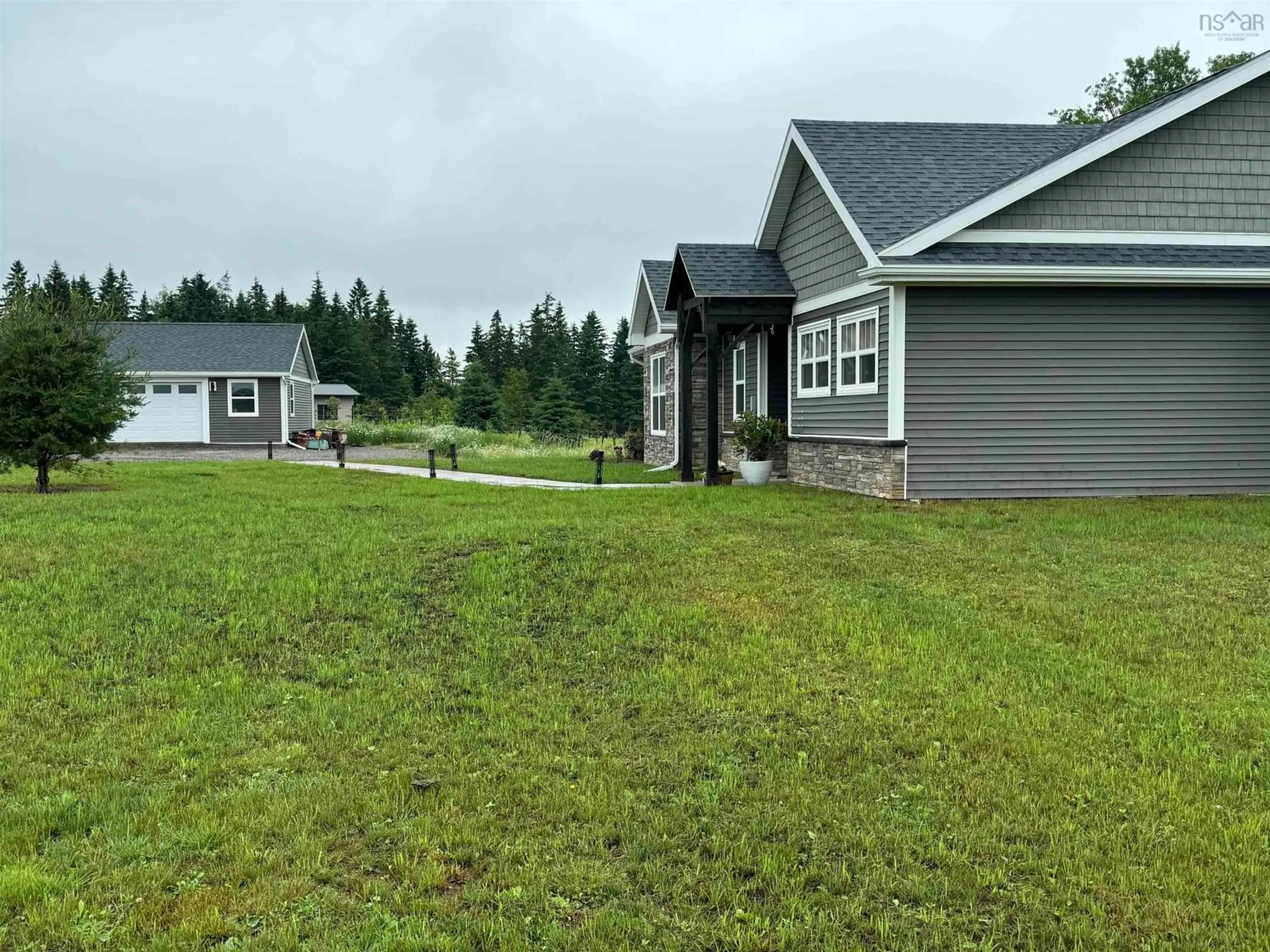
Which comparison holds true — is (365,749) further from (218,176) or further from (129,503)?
(218,176)

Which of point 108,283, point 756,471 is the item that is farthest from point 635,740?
point 108,283

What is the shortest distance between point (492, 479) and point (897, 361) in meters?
8.00

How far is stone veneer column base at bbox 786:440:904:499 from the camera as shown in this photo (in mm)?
12992

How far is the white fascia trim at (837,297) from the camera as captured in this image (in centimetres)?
1339

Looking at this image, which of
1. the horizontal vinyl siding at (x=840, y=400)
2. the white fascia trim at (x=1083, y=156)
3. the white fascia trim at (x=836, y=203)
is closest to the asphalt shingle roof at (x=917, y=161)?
the white fascia trim at (x=836, y=203)

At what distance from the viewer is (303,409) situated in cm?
3884

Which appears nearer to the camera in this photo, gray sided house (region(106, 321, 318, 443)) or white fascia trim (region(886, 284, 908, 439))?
white fascia trim (region(886, 284, 908, 439))

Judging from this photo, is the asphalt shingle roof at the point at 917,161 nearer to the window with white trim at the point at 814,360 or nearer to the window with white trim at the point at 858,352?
the window with white trim at the point at 858,352

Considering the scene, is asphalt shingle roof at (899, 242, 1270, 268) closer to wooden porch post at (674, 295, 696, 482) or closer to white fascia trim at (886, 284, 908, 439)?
white fascia trim at (886, 284, 908, 439)

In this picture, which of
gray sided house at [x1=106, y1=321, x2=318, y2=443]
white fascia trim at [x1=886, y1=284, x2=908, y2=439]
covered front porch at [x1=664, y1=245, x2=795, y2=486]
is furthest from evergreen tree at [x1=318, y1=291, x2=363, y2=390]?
white fascia trim at [x1=886, y1=284, x2=908, y2=439]

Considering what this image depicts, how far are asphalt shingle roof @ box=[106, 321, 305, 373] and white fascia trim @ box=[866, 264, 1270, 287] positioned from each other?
25.6 m

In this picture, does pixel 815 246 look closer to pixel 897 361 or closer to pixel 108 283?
pixel 897 361

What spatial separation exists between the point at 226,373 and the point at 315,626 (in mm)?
28004

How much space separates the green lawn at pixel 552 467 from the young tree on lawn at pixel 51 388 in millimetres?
7125
